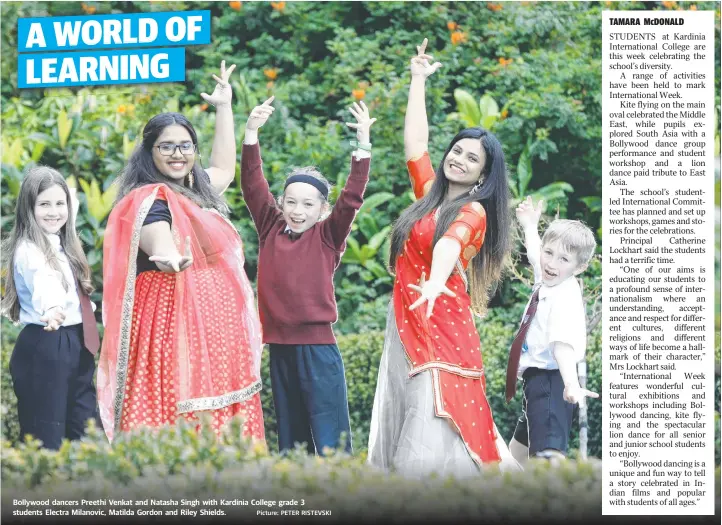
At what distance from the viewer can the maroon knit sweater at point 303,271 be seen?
662cm

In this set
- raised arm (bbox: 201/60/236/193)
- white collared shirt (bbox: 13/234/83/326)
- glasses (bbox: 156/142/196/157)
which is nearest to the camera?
glasses (bbox: 156/142/196/157)

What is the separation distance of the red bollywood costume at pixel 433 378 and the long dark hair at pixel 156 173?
1.10 m

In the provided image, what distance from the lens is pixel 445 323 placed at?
657 centimetres

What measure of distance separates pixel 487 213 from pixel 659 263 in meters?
1.06

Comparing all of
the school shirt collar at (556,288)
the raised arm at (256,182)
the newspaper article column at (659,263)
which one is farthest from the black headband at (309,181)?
the newspaper article column at (659,263)

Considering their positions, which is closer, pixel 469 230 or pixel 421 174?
pixel 469 230

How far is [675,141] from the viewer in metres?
7.13

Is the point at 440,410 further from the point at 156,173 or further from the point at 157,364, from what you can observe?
the point at 156,173

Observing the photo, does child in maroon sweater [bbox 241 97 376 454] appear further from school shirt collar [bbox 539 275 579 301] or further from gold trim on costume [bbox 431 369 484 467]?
school shirt collar [bbox 539 275 579 301]

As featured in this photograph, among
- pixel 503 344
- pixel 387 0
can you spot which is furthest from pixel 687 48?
pixel 387 0

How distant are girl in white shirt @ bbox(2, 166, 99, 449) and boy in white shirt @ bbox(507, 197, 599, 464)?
92.4 inches

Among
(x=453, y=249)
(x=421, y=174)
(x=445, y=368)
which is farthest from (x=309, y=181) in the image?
(x=445, y=368)

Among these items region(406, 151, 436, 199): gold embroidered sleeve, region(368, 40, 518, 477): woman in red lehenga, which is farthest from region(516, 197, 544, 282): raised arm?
region(406, 151, 436, 199): gold embroidered sleeve

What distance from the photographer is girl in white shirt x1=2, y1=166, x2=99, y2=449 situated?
686 centimetres
